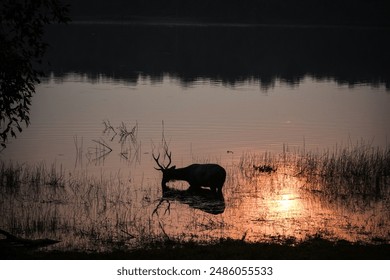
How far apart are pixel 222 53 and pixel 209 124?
153ft

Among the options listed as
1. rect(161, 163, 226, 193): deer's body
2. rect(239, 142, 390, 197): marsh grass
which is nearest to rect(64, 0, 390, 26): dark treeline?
rect(239, 142, 390, 197): marsh grass

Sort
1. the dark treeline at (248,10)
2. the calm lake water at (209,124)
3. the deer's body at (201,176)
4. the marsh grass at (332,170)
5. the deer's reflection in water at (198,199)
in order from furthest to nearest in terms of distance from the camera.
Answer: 1. the dark treeline at (248,10)
2. the marsh grass at (332,170)
3. the deer's body at (201,176)
4. the deer's reflection in water at (198,199)
5. the calm lake water at (209,124)

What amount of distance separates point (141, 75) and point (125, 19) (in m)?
76.6

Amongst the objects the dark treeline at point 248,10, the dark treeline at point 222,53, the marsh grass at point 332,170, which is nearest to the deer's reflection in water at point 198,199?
the marsh grass at point 332,170

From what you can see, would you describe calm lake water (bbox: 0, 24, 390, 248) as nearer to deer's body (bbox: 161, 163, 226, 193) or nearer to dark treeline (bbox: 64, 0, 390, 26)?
deer's body (bbox: 161, 163, 226, 193)

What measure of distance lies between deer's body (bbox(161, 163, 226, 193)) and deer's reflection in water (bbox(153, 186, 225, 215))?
19 cm

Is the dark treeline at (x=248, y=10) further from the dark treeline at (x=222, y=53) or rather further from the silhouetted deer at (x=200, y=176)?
the silhouetted deer at (x=200, y=176)

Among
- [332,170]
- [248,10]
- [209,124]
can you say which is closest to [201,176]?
[332,170]

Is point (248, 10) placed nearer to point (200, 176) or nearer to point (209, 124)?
point (209, 124)

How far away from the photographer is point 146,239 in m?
15.3

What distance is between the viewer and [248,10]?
13588cm

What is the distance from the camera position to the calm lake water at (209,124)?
17703 mm

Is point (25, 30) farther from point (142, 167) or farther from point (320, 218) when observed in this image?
point (142, 167)

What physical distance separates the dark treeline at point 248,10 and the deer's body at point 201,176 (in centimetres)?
10407
